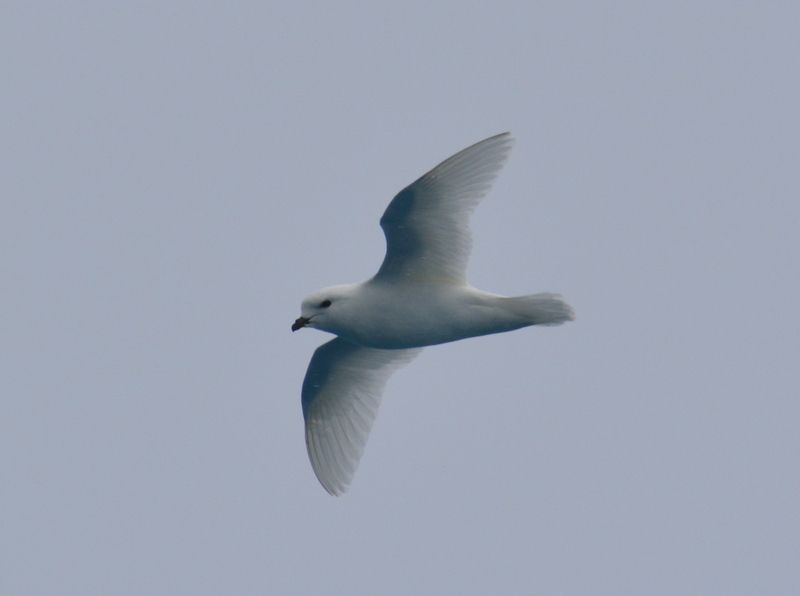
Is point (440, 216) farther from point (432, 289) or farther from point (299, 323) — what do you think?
point (299, 323)

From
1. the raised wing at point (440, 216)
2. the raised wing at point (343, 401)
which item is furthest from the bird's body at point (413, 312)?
the raised wing at point (343, 401)

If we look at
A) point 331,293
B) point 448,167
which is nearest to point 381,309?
point 331,293

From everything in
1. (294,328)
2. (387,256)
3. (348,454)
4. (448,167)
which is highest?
(448,167)

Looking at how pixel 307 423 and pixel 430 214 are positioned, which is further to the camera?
pixel 307 423

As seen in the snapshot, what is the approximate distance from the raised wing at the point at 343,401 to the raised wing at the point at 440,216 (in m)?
1.51

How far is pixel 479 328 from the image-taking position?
9.65m

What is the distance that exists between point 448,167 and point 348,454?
3.17 m

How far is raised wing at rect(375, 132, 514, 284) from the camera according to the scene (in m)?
9.32

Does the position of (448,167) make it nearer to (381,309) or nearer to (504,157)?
(504,157)

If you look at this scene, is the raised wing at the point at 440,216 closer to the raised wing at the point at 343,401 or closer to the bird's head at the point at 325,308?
the bird's head at the point at 325,308

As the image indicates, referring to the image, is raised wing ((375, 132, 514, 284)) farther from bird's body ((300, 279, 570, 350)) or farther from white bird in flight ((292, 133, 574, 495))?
bird's body ((300, 279, 570, 350))

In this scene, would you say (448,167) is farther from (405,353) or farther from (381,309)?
(405,353)

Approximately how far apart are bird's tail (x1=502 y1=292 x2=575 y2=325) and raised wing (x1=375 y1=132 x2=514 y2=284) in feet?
1.99

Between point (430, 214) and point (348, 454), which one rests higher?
point (430, 214)
